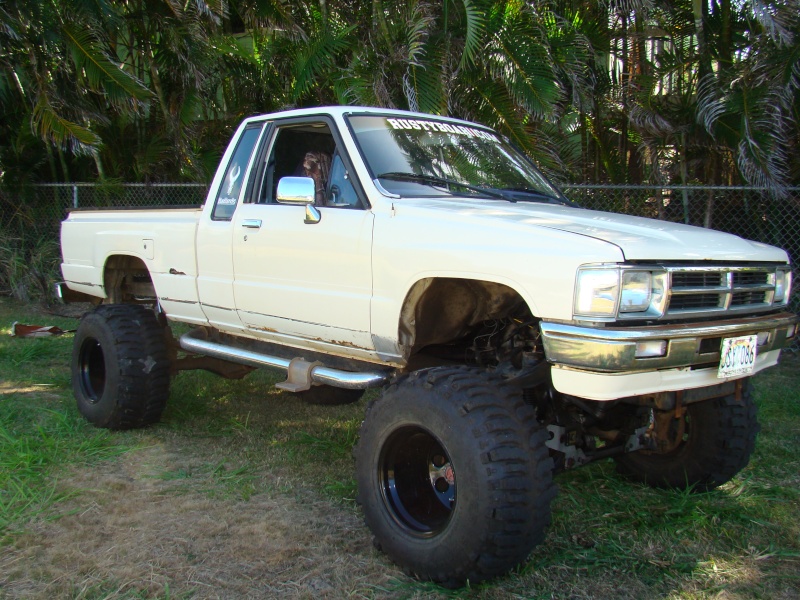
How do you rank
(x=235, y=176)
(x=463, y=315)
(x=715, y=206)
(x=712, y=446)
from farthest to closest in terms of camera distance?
(x=715, y=206)
(x=235, y=176)
(x=712, y=446)
(x=463, y=315)

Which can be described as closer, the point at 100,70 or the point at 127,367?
the point at 127,367

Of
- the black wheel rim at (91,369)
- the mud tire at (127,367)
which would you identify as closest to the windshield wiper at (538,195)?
the mud tire at (127,367)

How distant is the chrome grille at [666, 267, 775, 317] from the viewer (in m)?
3.04

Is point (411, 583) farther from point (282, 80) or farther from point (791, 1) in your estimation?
point (282, 80)

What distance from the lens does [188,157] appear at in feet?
33.8

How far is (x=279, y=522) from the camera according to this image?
3814 mm

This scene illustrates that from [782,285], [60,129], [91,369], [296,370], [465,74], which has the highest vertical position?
[465,74]

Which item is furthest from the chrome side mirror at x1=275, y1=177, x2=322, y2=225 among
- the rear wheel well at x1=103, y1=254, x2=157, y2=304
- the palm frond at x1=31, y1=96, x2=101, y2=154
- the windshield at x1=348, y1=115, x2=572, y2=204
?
the palm frond at x1=31, y1=96, x2=101, y2=154

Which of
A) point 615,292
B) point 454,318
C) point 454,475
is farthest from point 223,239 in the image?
point 615,292

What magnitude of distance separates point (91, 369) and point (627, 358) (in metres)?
4.23

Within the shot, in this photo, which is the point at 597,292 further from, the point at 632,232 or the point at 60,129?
the point at 60,129

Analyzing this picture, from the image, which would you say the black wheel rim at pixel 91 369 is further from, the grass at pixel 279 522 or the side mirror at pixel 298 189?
the side mirror at pixel 298 189

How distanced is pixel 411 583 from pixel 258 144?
273cm

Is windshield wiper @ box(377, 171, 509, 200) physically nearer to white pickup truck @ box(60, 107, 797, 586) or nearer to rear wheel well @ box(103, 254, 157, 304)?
white pickup truck @ box(60, 107, 797, 586)
